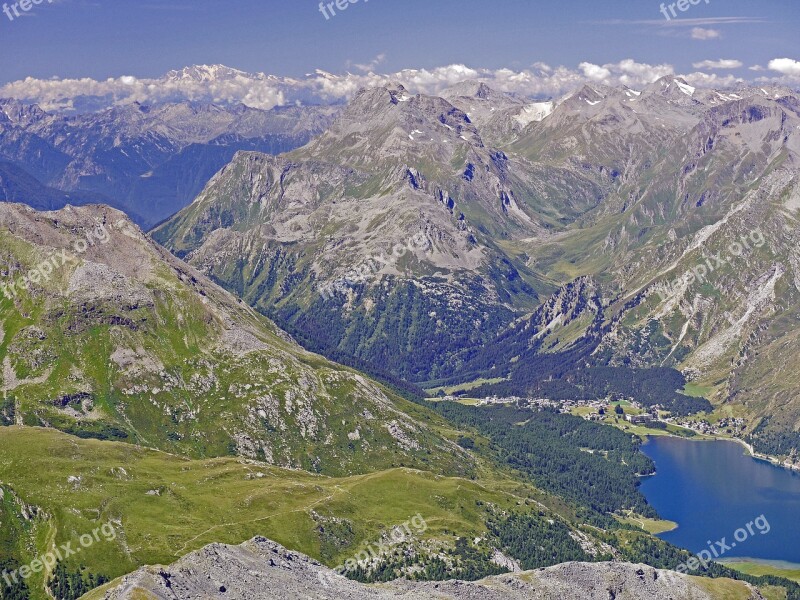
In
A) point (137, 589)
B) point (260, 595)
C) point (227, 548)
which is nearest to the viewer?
point (137, 589)

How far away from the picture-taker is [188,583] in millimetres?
175625

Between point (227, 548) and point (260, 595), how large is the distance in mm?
15436

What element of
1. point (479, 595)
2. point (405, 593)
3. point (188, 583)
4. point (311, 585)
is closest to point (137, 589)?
point (188, 583)

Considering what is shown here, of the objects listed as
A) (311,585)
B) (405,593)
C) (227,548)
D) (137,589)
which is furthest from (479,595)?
(137,589)

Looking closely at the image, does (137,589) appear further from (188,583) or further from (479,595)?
(479,595)

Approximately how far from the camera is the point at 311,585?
194000mm

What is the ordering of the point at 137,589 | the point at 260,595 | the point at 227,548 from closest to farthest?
the point at 137,589
the point at 260,595
the point at 227,548

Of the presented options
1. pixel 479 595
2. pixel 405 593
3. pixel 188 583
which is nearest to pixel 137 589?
pixel 188 583

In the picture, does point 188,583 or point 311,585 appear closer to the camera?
point 188,583

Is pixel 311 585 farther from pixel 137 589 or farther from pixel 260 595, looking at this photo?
pixel 137 589

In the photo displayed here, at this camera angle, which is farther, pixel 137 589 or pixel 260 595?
pixel 260 595

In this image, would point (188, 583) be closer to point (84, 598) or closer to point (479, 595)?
point (84, 598)

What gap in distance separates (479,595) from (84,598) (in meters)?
73.5

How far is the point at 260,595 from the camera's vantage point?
18012 centimetres
